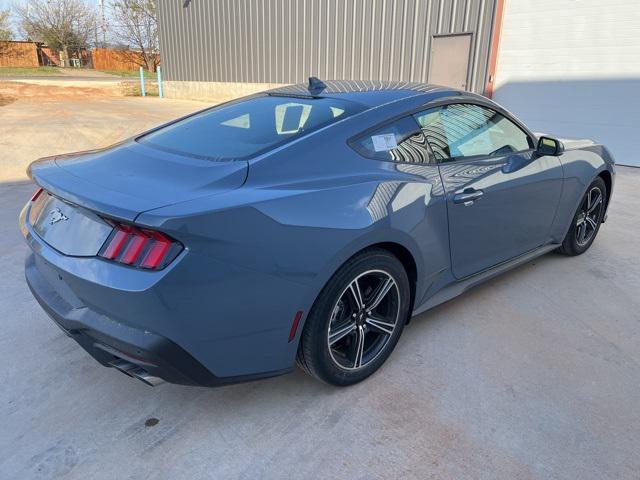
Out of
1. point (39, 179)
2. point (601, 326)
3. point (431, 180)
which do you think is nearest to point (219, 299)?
point (39, 179)

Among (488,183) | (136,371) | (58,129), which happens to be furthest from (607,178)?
(58,129)

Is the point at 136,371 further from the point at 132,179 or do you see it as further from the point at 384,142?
the point at 384,142

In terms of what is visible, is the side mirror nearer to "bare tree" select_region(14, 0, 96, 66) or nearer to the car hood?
the car hood

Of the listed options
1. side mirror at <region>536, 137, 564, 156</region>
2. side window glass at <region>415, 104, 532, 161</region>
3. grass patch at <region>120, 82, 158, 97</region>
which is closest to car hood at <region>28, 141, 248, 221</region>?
side window glass at <region>415, 104, 532, 161</region>

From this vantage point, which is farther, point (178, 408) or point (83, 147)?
point (83, 147)

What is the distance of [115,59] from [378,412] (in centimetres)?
5443

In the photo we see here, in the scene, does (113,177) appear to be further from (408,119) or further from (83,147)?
(83,147)

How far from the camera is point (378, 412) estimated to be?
2.41m

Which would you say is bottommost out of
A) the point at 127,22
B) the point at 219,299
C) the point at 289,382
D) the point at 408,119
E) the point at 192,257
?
the point at 289,382

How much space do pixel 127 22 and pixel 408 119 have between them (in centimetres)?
4888

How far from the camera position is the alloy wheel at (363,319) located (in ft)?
8.01

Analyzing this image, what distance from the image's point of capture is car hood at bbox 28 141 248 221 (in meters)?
1.91

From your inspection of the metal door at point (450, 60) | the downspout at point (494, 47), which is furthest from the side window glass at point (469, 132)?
the metal door at point (450, 60)

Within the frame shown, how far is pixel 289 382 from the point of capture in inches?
104
